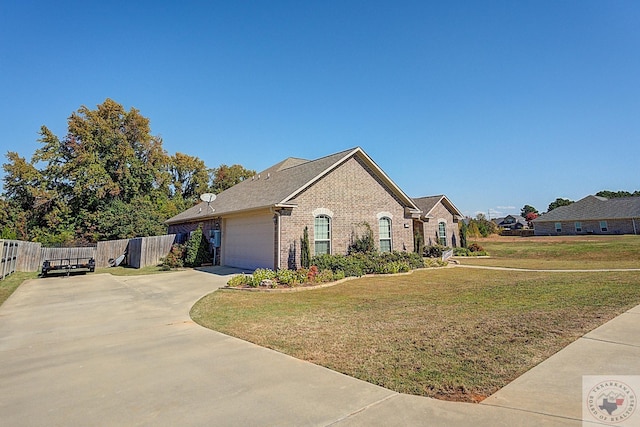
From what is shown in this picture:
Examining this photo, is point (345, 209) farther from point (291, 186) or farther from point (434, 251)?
point (434, 251)

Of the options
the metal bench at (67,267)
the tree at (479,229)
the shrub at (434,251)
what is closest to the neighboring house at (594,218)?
the tree at (479,229)

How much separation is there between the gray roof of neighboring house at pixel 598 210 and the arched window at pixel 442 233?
29.6m

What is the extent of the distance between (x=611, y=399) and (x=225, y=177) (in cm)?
5009

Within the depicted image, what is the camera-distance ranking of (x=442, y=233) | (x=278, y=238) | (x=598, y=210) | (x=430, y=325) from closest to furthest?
1. (x=430, y=325)
2. (x=278, y=238)
3. (x=442, y=233)
4. (x=598, y=210)

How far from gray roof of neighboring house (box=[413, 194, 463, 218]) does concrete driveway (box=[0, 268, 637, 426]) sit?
74.8 ft

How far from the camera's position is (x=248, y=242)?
17281 mm

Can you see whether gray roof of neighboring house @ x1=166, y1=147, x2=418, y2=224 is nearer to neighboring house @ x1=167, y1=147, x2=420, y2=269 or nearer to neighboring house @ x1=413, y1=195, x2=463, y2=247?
neighboring house @ x1=167, y1=147, x2=420, y2=269

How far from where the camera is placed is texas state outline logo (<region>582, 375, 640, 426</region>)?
9.68ft

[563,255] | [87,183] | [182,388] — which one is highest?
[87,183]

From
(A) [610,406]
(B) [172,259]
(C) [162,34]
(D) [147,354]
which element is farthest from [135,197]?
(A) [610,406]

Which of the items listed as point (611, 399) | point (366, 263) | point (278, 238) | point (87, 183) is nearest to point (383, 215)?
point (366, 263)

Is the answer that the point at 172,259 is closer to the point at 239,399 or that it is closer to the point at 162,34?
the point at 162,34

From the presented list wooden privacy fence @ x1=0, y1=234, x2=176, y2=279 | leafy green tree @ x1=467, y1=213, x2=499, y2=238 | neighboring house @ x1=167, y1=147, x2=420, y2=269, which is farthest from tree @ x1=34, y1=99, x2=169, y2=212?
leafy green tree @ x1=467, y1=213, x2=499, y2=238

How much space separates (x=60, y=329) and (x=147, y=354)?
340 cm
